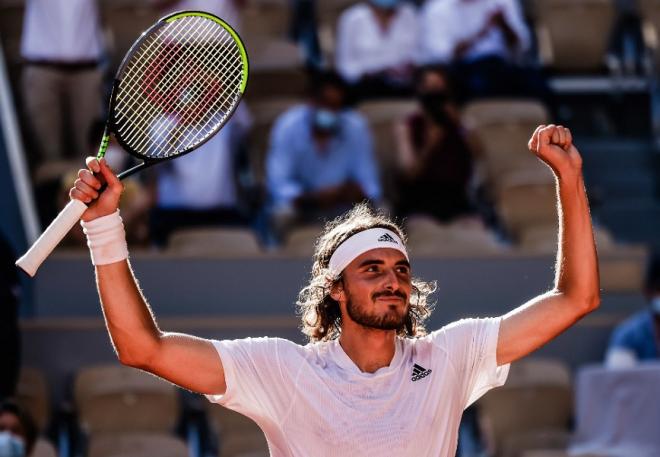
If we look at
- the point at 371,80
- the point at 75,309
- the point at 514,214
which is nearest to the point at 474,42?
the point at 371,80

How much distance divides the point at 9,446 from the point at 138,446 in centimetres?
83

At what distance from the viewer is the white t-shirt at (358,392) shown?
429 centimetres

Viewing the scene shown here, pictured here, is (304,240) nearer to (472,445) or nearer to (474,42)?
(472,445)

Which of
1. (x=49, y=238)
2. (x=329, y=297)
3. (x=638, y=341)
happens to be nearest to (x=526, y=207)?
(x=638, y=341)

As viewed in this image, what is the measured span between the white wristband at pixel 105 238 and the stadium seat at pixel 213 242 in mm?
4923

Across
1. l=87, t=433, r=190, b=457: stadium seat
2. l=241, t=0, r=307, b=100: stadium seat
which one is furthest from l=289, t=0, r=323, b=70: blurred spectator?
l=87, t=433, r=190, b=457: stadium seat

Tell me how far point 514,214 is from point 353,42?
6.60 feet

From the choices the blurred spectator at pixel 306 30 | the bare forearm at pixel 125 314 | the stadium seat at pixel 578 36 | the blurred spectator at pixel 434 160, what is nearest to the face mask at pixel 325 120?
the blurred spectator at pixel 434 160

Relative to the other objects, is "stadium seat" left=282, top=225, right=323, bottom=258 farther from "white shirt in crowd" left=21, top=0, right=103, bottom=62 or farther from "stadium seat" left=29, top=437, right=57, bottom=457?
"stadium seat" left=29, top=437, right=57, bottom=457

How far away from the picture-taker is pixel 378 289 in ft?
14.5

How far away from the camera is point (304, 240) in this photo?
30.2 feet

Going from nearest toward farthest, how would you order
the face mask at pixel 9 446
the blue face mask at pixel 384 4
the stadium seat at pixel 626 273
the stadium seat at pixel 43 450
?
the face mask at pixel 9 446 < the stadium seat at pixel 43 450 < the stadium seat at pixel 626 273 < the blue face mask at pixel 384 4

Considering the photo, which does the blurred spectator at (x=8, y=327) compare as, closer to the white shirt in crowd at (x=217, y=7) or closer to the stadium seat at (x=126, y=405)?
the stadium seat at (x=126, y=405)

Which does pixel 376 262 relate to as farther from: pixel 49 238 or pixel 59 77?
pixel 59 77
